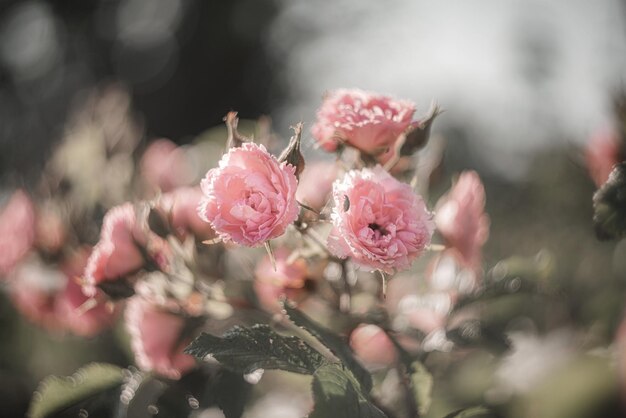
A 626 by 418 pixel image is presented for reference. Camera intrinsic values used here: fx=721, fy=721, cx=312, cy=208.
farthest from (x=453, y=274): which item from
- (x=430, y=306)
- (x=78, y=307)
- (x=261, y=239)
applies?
(x=78, y=307)

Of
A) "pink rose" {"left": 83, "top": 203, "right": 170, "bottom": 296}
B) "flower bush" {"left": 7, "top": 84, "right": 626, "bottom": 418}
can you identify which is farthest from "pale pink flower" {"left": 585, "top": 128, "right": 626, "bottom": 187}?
"pink rose" {"left": 83, "top": 203, "right": 170, "bottom": 296}

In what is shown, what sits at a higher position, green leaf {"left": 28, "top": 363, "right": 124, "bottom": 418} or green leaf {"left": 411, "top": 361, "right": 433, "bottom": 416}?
green leaf {"left": 411, "top": 361, "right": 433, "bottom": 416}

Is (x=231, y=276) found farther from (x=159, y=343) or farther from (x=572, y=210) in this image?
(x=572, y=210)

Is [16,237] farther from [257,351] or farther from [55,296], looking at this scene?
[257,351]

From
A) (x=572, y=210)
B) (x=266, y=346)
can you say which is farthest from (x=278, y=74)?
(x=266, y=346)

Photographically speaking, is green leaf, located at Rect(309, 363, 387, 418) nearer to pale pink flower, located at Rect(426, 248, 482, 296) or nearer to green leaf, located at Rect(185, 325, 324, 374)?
green leaf, located at Rect(185, 325, 324, 374)

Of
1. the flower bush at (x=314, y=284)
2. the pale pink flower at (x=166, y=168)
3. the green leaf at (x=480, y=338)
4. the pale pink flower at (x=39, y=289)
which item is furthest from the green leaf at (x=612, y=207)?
the pale pink flower at (x=39, y=289)

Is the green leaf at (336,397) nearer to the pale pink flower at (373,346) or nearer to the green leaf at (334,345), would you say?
the green leaf at (334,345)
